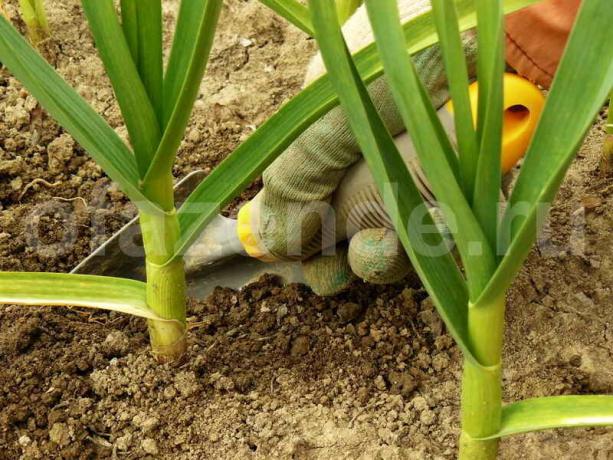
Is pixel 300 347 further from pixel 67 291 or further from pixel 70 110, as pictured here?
pixel 70 110

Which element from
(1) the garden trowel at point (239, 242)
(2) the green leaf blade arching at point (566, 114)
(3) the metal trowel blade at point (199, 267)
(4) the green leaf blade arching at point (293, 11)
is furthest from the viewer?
(3) the metal trowel blade at point (199, 267)

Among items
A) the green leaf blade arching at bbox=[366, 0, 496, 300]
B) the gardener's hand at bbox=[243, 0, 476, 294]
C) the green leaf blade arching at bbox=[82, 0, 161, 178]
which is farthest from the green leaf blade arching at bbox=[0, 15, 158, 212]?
the green leaf blade arching at bbox=[366, 0, 496, 300]

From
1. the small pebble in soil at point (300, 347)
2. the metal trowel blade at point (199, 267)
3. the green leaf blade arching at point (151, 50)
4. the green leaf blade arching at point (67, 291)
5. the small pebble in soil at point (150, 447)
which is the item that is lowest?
the small pebble in soil at point (150, 447)

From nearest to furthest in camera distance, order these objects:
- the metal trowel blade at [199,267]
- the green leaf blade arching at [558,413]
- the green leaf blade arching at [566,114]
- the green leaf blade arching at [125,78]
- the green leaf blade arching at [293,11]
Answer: the green leaf blade arching at [566,114] → the green leaf blade arching at [558,413] → the green leaf blade arching at [125,78] → the green leaf blade arching at [293,11] → the metal trowel blade at [199,267]

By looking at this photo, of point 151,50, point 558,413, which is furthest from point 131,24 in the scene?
point 558,413

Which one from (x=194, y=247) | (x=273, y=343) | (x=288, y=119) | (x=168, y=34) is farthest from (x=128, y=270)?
(x=168, y=34)

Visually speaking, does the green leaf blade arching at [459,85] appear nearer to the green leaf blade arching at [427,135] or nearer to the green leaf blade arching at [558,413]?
the green leaf blade arching at [427,135]

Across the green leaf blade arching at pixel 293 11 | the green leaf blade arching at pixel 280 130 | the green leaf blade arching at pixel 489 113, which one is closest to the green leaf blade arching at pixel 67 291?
the green leaf blade arching at pixel 280 130

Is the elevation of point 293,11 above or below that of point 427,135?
above
